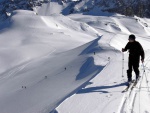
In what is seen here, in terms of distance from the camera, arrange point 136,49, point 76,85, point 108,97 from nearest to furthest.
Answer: point 108,97 → point 136,49 → point 76,85

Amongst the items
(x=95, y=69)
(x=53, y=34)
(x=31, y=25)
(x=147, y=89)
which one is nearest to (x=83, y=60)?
(x=95, y=69)

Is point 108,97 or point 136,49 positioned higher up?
point 136,49

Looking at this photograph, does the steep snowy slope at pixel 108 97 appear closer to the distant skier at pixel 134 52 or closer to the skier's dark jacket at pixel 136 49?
the distant skier at pixel 134 52

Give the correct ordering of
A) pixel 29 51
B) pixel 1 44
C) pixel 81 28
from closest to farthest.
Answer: pixel 29 51 < pixel 1 44 < pixel 81 28

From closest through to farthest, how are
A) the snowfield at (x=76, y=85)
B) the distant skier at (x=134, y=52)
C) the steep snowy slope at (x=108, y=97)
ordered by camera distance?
the steep snowy slope at (x=108, y=97) < the snowfield at (x=76, y=85) < the distant skier at (x=134, y=52)

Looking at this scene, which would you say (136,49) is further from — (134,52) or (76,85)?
(76,85)

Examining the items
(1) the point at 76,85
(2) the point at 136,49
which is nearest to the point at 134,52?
(2) the point at 136,49

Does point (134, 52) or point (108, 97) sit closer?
point (108, 97)

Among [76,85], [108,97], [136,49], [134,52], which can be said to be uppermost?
[136,49]

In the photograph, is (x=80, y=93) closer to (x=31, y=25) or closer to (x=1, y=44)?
(x=1, y=44)

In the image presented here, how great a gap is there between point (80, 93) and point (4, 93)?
26.1ft

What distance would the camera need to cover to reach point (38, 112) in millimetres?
10438

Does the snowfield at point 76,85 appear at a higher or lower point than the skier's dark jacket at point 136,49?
lower

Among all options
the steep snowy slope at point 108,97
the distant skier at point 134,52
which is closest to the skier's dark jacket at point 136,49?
the distant skier at point 134,52
